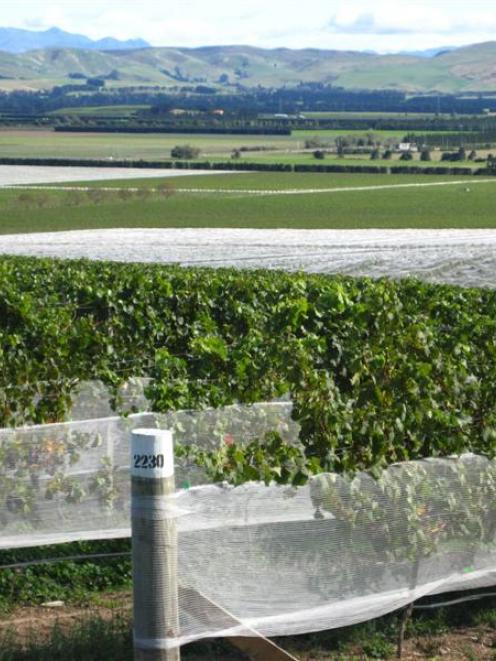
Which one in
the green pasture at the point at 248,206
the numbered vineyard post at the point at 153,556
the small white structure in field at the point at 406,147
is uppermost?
the numbered vineyard post at the point at 153,556

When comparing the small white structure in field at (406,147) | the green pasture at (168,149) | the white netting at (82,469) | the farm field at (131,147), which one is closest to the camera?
the white netting at (82,469)

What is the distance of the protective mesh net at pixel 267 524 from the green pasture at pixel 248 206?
210 feet

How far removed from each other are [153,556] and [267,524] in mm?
1598

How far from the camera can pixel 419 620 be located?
30.2 ft

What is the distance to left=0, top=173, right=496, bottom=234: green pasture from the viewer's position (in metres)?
79.7

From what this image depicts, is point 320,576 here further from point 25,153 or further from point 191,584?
point 25,153

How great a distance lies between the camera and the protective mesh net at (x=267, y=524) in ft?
25.2

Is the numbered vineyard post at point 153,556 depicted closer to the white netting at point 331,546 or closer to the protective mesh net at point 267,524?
the protective mesh net at point 267,524

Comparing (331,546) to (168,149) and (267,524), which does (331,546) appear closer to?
(267,524)

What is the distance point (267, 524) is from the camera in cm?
799

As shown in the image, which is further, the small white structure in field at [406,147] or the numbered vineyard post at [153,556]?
the small white structure in field at [406,147]

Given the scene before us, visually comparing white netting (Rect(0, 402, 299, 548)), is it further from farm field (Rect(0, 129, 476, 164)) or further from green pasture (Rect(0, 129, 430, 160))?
green pasture (Rect(0, 129, 430, 160))

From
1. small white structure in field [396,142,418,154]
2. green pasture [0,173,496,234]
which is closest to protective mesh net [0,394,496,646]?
green pasture [0,173,496,234]

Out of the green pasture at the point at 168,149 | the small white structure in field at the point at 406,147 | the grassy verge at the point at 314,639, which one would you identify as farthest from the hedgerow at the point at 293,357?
the small white structure in field at the point at 406,147
